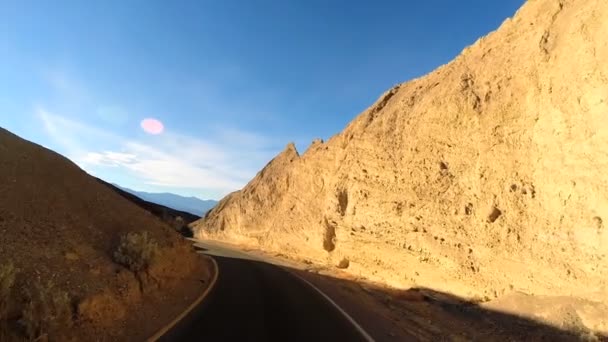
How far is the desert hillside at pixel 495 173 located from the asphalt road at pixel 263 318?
311 inches

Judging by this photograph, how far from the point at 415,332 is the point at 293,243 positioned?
103 ft

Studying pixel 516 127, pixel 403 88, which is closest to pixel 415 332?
pixel 516 127

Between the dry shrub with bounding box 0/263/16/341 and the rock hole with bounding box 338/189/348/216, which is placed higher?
the rock hole with bounding box 338/189/348/216

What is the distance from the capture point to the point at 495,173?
20.8 m

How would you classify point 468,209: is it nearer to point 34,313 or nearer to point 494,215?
point 494,215

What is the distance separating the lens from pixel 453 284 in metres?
21.0

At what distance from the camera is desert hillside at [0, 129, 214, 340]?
24.7ft

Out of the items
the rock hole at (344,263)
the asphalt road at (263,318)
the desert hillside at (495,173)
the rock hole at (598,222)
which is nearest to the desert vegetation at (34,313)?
the asphalt road at (263,318)

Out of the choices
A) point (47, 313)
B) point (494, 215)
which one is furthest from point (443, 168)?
point (47, 313)

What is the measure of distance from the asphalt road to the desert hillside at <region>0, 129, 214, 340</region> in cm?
81

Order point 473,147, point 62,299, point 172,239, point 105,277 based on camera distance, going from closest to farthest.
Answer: point 62,299 < point 105,277 < point 172,239 < point 473,147

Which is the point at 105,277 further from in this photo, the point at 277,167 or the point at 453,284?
the point at 277,167

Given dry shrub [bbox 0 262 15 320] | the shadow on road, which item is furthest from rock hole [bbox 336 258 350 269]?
dry shrub [bbox 0 262 15 320]

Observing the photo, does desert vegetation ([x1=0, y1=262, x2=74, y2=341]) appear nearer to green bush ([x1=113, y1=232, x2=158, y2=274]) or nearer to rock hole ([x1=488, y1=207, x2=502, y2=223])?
Result: green bush ([x1=113, y1=232, x2=158, y2=274])
